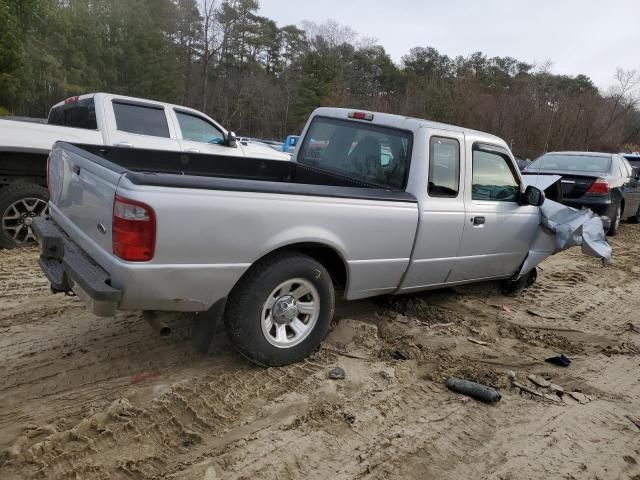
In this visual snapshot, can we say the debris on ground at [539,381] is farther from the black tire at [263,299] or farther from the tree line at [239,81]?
the tree line at [239,81]

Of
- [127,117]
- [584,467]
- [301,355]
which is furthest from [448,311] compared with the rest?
[127,117]

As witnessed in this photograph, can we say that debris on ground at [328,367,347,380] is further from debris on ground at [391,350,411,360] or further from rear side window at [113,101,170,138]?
rear side window at [113,101,170,138]

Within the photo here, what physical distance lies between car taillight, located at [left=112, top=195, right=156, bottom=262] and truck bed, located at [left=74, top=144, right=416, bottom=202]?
0.15 metres

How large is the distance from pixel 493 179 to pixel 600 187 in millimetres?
5490

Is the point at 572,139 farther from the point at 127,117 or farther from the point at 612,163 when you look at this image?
the point at 127,117

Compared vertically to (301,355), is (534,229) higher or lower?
higher

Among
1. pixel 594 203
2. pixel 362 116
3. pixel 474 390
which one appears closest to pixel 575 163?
pixel 594 203

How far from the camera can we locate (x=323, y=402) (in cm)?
332

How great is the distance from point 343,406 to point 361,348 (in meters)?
0.90

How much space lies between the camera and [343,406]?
3.29 meters

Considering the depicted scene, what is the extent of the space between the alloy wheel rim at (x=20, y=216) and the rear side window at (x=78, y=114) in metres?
1.29

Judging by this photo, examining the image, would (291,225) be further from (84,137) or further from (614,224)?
(614,224)

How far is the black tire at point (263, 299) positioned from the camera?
3.34 meters

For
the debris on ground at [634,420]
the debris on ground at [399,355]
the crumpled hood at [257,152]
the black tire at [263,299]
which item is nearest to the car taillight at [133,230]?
the black tire at [263,299]
